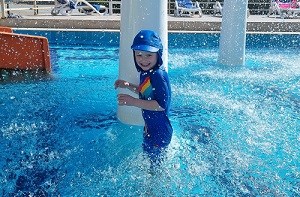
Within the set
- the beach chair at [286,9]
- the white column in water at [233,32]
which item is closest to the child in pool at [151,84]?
the white column in water at [233,32]

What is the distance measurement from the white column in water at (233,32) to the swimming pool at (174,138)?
25 centimetres

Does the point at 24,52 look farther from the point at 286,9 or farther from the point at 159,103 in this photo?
the point at 286,9

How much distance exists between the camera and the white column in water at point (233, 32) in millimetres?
7637

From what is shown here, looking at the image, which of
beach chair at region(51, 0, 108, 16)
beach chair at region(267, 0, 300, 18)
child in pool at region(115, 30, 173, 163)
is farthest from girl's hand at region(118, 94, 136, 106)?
beach chair at region(267, 0, 300, 18)

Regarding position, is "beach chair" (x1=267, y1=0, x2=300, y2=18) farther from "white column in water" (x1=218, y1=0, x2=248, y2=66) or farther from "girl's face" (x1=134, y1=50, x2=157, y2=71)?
"girl's face" (x1=134, y1=50, x2=157, y2=71)

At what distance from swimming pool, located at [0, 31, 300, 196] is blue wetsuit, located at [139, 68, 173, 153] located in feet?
1.09

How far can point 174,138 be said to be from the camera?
4.51 m

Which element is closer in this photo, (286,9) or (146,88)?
(146,88)

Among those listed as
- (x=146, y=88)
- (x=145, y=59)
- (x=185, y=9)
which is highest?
(x=185, y=9)

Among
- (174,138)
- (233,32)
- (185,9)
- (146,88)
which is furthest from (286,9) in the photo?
→ (146,88)

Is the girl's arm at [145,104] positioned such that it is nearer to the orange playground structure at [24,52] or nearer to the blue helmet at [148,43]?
the blue helmet at [148,43]

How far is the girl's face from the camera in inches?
121

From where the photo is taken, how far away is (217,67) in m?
8.04

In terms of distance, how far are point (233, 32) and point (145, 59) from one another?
5.01 metres
